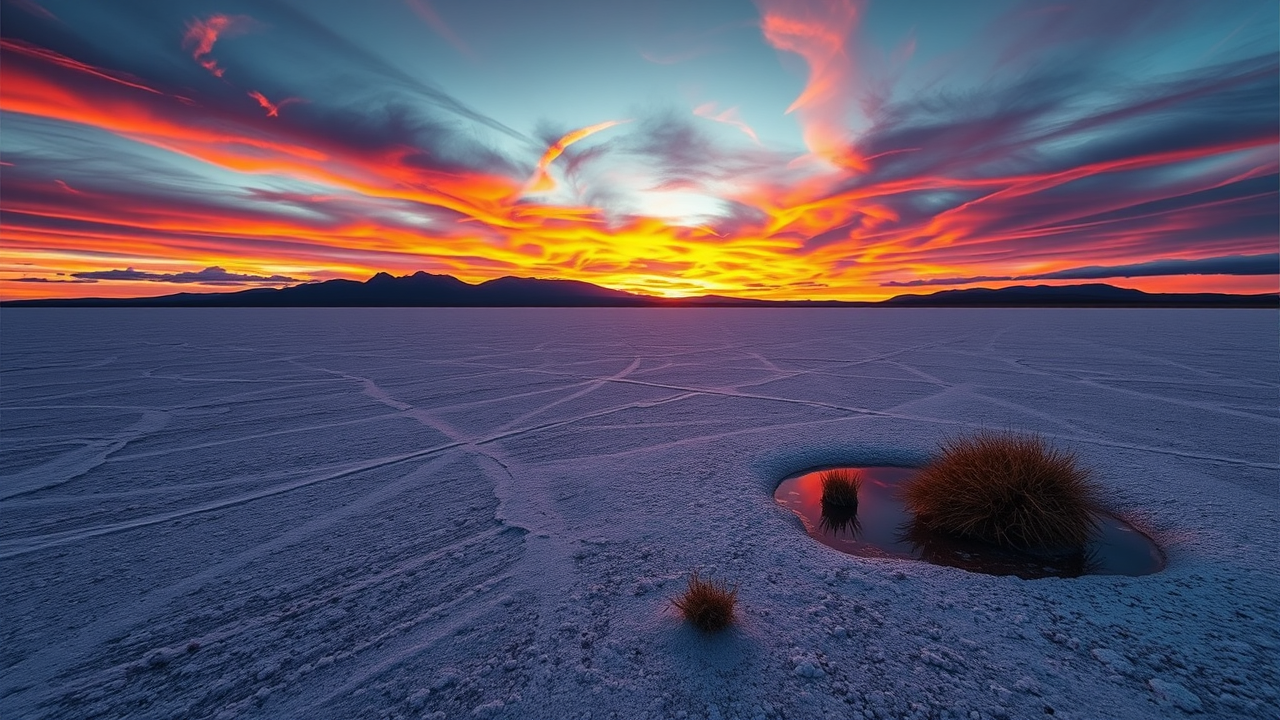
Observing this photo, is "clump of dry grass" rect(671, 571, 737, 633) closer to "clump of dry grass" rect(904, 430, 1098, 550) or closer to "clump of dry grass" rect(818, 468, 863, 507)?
"clump of dry grass" rect(818, 468, 863, 507)

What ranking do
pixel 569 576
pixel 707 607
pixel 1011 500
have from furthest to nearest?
pixel 1011 500 < pixel 569 576 < pixel 707 607

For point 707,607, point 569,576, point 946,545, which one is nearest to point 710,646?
point 707,607

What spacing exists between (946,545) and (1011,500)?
0.66 m

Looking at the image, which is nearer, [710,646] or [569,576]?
[710,646]

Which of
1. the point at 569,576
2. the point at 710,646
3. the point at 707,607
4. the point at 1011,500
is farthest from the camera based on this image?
the point at 1011,500

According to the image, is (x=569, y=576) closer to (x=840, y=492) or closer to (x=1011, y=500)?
(x=840, y=492)

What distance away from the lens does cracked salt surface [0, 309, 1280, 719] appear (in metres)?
2.52

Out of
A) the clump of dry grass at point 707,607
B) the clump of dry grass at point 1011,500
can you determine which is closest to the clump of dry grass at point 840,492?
the clump of dry grass at point 1011,500

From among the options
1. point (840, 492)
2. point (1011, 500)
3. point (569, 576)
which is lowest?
point (569, 576)

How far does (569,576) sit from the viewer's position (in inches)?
138

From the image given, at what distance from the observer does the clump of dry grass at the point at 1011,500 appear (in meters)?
3.91

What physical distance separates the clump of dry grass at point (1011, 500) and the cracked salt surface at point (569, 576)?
534 mm

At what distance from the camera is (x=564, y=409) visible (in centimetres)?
859

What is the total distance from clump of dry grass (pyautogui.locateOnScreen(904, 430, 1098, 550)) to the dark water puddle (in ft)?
0.40
